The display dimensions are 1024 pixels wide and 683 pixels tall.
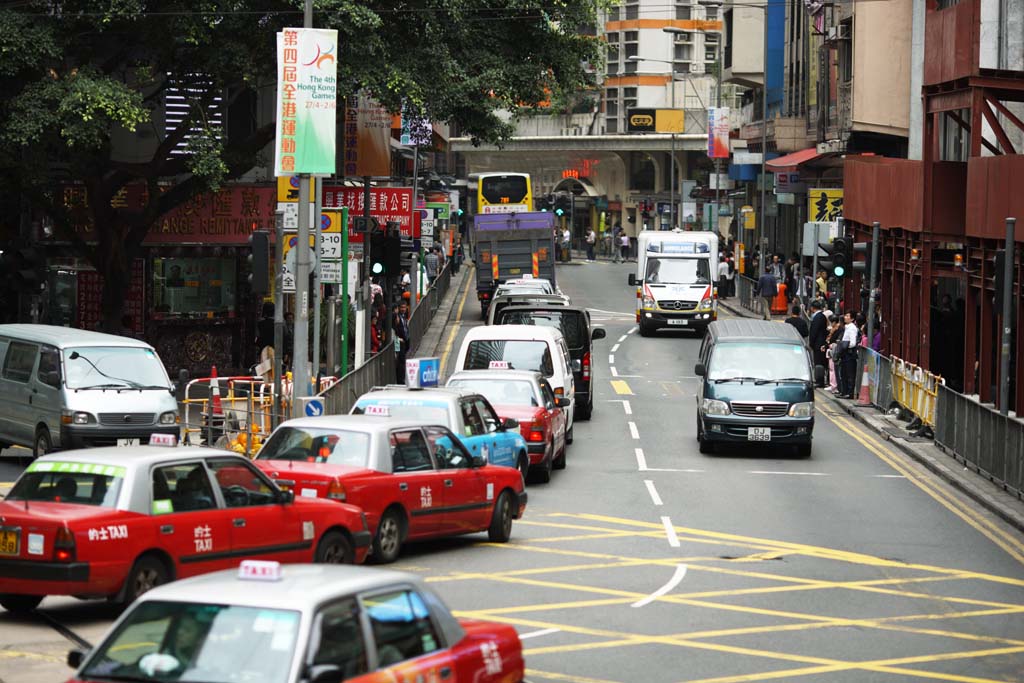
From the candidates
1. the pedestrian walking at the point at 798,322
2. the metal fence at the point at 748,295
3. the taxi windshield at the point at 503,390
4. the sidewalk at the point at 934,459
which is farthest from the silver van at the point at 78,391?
the metal fence at the point at 748,295

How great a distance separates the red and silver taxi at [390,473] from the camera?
50.6 feet

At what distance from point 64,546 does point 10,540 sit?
0.52 metres

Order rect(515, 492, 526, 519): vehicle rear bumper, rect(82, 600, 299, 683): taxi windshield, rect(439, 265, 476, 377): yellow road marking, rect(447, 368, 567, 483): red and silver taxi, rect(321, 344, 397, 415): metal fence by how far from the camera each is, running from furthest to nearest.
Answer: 1. rect(439, 265, 476, 377): yellow road marking
2. rect(321, 344, 397, 415): metal fence
3. rect(447, 368, 567, 483): red and silver taxi
4. rect(515, 492, 526, 519): vehicle rear bumper
5. rect(82, 600, 299, 683): taxi windshield

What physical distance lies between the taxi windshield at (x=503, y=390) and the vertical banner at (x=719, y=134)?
5167 cm

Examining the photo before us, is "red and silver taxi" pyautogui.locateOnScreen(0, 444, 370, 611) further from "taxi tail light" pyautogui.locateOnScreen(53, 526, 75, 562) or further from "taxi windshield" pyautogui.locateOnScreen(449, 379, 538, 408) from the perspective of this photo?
"taxi windshield" pyautogui.locateOnScreen(449, 379, 538, 408)

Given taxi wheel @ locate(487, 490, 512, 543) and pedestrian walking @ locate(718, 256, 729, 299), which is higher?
pedestrian walking @ locate(718, 256, 729, 299)

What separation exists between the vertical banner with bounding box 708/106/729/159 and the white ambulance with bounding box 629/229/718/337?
23482 mm

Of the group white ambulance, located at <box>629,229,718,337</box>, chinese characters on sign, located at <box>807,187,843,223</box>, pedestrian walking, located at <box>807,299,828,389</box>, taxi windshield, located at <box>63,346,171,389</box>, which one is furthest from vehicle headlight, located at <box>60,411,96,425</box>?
chinese characters on sign, located at <box>807,187,843,223</box>

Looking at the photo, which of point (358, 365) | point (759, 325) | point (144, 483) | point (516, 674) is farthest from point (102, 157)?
point (516, 674)

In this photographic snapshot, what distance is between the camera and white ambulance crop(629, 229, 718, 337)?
164 feet

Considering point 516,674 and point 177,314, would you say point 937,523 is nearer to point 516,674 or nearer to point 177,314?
point 516,674

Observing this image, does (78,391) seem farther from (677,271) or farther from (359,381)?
(677,271)

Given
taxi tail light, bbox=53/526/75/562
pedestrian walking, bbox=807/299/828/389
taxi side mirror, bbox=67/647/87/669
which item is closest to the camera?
taxi side mirror, bbox=67/647/87/669

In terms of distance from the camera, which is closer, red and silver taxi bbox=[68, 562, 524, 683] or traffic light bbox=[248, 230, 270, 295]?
red and silver taxi bbox=[68, 562, 524, 683]
